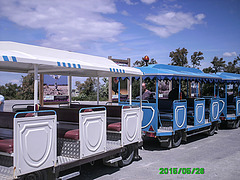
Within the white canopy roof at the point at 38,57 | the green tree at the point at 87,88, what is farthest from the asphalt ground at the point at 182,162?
the green tree at the point at 87,88

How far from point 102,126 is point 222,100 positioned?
8.46 meters

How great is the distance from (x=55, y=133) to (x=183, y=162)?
3.83 m

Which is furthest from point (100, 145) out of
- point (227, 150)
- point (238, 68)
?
point (238, 68)

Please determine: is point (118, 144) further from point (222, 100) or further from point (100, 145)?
point (222, 100)

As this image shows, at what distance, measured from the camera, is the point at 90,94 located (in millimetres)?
32250

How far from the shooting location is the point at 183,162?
22.9ft

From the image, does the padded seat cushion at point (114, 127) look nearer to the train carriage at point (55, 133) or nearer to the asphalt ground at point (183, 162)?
the train carriage at point (55, 133)

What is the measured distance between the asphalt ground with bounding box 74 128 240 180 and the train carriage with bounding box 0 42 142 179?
36cm

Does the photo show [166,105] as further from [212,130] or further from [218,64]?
[218,64]

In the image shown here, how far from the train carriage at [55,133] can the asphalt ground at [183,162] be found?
0.36 metres

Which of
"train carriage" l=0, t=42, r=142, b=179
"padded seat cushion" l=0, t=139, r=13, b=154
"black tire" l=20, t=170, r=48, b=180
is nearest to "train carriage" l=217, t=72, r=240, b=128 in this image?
"train carriage" l=0, t=42, r=142, b=179

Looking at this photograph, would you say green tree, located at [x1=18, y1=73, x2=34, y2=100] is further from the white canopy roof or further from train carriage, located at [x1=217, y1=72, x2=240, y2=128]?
the white canopy roof

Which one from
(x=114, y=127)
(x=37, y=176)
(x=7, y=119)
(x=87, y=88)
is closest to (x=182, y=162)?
(x=114, y=127)

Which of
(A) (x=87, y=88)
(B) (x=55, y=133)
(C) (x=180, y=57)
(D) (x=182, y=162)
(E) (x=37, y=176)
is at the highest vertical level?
(C) (x=180, y=57)
